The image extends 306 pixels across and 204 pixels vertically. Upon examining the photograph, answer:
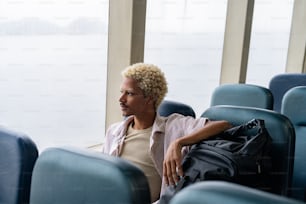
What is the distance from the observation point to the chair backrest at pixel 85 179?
2.55 feet

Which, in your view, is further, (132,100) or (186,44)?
(186,44)

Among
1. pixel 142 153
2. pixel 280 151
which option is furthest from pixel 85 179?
pixel 280 151

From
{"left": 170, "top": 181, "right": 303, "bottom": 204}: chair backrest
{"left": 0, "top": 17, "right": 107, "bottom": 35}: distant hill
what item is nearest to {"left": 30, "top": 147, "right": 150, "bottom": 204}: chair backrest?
{"left": 170, "top": 181, "right": 303, "bottom": 204}: chair backrest

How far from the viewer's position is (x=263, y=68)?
367cm

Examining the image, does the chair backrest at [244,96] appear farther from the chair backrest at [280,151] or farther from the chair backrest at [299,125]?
the chair backrest at [280,151]

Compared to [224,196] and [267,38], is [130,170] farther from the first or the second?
[267,38]

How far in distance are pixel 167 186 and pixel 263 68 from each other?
2670mm

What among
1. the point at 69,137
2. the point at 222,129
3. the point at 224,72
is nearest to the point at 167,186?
the point at 222,129

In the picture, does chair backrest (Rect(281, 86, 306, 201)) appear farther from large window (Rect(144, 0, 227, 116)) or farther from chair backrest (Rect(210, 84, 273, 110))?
large window (Rect(144, 0, 227, 116))

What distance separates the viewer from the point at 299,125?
6.57 feet

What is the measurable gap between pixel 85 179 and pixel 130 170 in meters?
0.12

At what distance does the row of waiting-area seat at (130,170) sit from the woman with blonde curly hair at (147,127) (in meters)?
0.19

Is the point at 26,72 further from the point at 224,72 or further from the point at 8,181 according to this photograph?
the point at 224,72

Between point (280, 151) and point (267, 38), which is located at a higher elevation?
point (267, 38)
